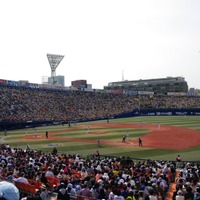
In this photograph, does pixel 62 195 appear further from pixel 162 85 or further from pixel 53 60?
pixel 162 85

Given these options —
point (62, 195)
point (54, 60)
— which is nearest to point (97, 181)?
point (62, 195)

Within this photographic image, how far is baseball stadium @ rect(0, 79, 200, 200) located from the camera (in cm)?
1428

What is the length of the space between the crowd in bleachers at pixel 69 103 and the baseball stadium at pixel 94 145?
0.74ft

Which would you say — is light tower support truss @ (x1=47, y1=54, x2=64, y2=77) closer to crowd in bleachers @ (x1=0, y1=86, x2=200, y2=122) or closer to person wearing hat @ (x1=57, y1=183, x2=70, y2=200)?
crowd in bleachers @ (x1=0, y1=86, x2=200, y2=122)

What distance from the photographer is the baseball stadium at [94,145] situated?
14281 millimetres

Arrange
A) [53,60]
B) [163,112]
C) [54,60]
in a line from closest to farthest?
1. [163,112]
2. [53,60]
3. [54,60]

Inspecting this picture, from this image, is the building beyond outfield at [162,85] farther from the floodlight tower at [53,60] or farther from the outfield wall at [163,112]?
the floodlight tower at [53,60]

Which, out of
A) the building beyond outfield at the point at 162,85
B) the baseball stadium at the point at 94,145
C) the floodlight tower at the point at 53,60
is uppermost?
the floodlight tower at the point at 53,60

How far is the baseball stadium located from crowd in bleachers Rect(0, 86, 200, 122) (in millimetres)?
224

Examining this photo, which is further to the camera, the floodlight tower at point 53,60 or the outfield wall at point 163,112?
the floodlight tower at point 53,60

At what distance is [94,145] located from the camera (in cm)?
3706

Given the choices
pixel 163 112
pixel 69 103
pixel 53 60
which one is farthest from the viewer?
pixel 53 60

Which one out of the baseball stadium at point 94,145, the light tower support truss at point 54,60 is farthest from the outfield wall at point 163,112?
the light tower support truss at point 54,60

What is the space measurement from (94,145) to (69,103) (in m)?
50.1
